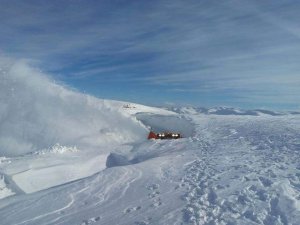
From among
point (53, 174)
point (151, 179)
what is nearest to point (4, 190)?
point (53, 174)

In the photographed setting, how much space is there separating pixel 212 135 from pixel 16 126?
11.6 meters

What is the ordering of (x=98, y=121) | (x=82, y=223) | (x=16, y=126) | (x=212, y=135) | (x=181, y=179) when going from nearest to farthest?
(x=82, y=223) → (x=181, y=179) → (x=212, y=135) → (x=16, y=126) → (x=98, y=121)

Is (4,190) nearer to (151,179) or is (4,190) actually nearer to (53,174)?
(53,174)

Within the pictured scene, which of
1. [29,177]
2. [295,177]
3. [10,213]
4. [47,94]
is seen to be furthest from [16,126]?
[295,177]

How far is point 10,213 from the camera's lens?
A: 934 centimetres

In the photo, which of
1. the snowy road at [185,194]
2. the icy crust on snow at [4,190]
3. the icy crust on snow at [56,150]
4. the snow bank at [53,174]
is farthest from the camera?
the icy crust on snow at [56,150]

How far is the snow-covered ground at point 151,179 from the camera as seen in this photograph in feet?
25.9

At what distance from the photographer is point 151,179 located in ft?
35.5

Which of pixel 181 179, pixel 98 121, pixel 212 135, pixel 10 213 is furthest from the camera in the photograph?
pixel 98 121

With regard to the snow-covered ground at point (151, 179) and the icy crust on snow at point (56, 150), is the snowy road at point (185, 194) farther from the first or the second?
the icy crust on snow at point (56, 150)

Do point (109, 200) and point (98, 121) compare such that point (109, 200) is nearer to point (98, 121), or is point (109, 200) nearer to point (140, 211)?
point (140, 211)

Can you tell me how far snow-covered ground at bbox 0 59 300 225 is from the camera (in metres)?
7.89

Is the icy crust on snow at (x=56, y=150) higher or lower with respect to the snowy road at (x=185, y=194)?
higher

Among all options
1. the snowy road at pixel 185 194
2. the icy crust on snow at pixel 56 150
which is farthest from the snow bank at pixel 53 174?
the icy crust on snow at pixel 56 150
